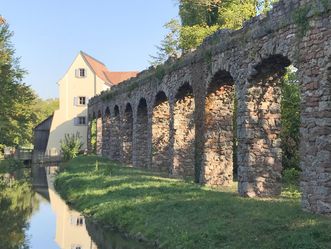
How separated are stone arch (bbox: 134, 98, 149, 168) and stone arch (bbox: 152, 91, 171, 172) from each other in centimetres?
252

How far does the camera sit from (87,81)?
1865 inches

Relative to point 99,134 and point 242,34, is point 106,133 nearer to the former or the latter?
point 99,134

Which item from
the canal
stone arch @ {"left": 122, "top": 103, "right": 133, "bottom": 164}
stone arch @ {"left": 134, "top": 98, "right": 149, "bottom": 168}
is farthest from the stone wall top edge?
stone arch @ {"left": 122, "top": 103, "right": 133, "bottom": 164}

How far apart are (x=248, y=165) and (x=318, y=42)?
14.2 ft

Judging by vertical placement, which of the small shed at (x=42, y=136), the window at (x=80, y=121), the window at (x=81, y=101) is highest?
the window at (x=81, y=101)

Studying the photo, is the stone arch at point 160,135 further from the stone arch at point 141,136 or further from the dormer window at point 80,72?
the dormer window at point 80,72

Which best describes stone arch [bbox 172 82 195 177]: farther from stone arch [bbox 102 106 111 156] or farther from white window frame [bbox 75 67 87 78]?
white window frame [bbox 75 67 87 78]

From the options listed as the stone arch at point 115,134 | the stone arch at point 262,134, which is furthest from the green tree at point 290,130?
the stone arch at point 115,134

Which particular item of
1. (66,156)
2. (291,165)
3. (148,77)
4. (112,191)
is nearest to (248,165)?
(112,191)

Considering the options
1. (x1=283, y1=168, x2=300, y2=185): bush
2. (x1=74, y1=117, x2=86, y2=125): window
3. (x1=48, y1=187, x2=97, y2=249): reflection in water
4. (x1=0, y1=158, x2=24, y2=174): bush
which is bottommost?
(x1=48, y1=187, x2=97, y2=249): reflection in water

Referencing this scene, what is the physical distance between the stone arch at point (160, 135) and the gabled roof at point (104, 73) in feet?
82.3

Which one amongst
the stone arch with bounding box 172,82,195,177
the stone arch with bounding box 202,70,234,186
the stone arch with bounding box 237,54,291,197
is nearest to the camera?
the stone arch with bounding box 237,54,291,197

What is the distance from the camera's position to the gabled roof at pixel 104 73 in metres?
48.0

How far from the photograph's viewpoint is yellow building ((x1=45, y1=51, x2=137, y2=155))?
46844 millimetres
